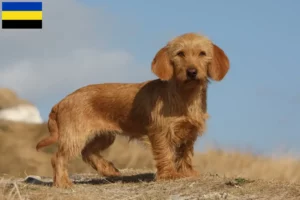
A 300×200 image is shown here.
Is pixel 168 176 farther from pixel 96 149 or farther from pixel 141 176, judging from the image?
pixel 96 149

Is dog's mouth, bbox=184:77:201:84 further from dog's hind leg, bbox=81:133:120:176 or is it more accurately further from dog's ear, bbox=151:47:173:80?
dog's hind leg, bbox=81:133:120:176

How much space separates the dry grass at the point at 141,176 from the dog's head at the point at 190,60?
1510mm

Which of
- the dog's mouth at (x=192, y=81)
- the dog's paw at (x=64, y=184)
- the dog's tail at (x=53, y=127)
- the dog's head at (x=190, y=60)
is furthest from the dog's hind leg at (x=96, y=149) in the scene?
the dog's mouth at (x=192, y=81)

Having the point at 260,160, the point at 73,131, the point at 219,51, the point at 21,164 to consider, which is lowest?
the point at 21,164

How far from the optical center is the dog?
10945mm

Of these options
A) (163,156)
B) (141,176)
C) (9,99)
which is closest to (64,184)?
(163,156)

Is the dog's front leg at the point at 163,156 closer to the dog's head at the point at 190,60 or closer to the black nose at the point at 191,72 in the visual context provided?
the dog's head at the point at 190,60

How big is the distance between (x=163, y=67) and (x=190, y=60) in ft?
1.60

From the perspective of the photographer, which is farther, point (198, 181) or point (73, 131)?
point (73, 131)

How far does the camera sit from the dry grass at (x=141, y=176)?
33.0 feet

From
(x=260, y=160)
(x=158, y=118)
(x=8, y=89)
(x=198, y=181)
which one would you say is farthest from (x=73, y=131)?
(x=8, y=89)

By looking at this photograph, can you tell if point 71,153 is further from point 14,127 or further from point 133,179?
point 14,127

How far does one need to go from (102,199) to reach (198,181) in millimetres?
1407

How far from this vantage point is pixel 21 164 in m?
21.9
